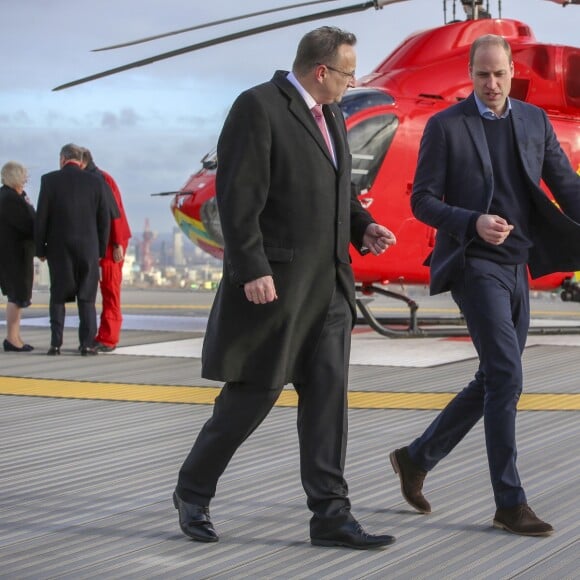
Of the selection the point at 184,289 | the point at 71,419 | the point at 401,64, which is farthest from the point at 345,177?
the point at 184,289

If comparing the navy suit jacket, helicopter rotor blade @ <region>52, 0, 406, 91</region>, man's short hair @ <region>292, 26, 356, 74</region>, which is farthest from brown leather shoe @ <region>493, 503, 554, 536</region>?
helicopter rotor blade @ <region>52, 0, 406, 91</region>

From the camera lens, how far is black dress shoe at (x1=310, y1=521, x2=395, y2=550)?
3717 mm

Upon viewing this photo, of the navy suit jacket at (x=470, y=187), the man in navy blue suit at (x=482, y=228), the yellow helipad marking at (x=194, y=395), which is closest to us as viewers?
the man in navy blue suit at (x=482, y=228)

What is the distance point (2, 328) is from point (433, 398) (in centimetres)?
682

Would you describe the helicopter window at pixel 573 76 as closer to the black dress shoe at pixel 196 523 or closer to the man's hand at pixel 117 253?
the man's hand at pixel 117 253

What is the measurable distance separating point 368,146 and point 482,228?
6.14 metres

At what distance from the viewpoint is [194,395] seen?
7.24 metres

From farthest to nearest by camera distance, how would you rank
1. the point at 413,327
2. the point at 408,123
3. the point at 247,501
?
1. the point at 413,327
2. the point at 408,123
3. the point at 247,501

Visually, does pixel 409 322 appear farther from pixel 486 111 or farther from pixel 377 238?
pixel 377 238

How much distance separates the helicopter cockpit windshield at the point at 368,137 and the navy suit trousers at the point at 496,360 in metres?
5.86

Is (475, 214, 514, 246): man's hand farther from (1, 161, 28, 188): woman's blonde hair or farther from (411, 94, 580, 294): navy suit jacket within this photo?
(1, 161, 28, 188): woman's blonde hair

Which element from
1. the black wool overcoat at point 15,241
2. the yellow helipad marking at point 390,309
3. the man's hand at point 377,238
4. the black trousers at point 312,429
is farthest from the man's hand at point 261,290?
the yellow helipad marking at point 390,309

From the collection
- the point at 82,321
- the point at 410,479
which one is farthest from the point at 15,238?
the point at 410,479

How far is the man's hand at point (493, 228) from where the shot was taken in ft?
12.8
